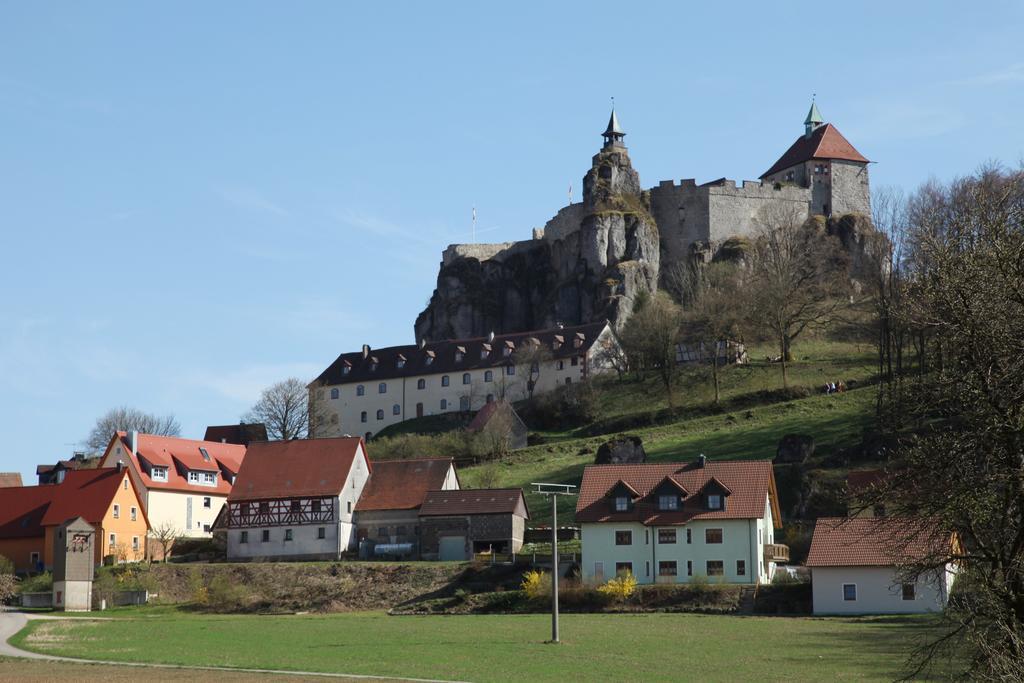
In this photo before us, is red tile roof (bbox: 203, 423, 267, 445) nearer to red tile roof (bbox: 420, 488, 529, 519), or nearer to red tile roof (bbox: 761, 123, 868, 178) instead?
red tile roof (bbox: 420, 488, 529, 519)

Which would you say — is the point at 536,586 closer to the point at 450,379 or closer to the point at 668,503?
the point at 668,503

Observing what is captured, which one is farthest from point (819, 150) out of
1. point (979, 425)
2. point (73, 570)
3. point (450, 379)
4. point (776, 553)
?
point (979, 425)

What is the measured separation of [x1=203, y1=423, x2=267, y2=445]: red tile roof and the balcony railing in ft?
192

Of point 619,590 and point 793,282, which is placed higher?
point 793,282

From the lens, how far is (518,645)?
137 feet

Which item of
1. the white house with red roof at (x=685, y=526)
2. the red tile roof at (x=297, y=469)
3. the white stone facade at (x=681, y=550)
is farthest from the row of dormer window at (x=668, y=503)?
→ the red tile roof at (x=297, y=469)

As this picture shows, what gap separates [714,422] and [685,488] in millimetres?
29845

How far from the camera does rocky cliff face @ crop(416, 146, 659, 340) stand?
125250 millimetres

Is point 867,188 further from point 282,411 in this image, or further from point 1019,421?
point 1019,421

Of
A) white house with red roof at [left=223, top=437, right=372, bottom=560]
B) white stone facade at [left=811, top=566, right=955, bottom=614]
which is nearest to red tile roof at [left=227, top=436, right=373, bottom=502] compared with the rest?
white house with red roof at [left=223, top=437, right=372, bottom=560]

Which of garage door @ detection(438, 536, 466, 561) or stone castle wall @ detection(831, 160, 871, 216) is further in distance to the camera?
stone castle wall @ detection(831, 160, 871, 216)

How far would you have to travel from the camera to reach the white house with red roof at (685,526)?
194 ft

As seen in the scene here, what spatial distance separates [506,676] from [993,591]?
56.6 ft

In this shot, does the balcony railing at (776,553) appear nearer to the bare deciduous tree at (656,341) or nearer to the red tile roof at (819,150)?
the bare deciduous tree at (656,341)
